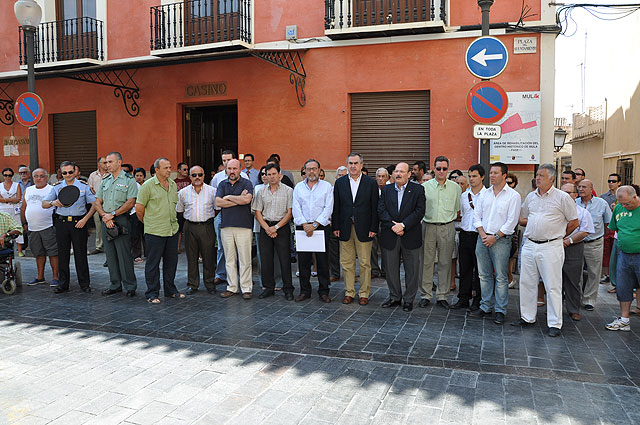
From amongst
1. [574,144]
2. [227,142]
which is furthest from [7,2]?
[574,144]

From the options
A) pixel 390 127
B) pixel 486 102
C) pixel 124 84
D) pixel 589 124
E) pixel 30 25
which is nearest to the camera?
pixel 486 102

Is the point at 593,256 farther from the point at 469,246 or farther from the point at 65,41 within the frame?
the point at 65,41

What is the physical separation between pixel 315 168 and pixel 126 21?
9362 mm

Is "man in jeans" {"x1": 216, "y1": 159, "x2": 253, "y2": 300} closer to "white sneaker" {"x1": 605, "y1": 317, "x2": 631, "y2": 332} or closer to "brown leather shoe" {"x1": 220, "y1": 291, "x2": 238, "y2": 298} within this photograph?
"brown leather shoe" {"x1": 220, "y1": 291, "x2": 238, "y2": 298}

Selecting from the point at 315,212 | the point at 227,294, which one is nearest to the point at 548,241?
the point at 315,212

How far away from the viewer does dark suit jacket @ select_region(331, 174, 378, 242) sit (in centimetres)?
728

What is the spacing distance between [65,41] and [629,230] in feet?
49.4

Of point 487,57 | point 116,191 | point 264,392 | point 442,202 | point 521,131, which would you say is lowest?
point 264,392

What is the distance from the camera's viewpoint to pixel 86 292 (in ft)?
26.9

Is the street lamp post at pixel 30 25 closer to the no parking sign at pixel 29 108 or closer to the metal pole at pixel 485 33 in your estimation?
the no parking sign at pixel 29 108

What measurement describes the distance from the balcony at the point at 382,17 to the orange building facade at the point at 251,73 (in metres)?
0.03

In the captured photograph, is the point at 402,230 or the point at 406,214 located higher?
the point at 406,214

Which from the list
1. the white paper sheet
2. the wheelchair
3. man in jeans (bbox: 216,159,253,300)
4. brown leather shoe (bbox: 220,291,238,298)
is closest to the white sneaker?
the white paper sheet

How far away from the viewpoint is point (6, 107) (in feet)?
52.6
